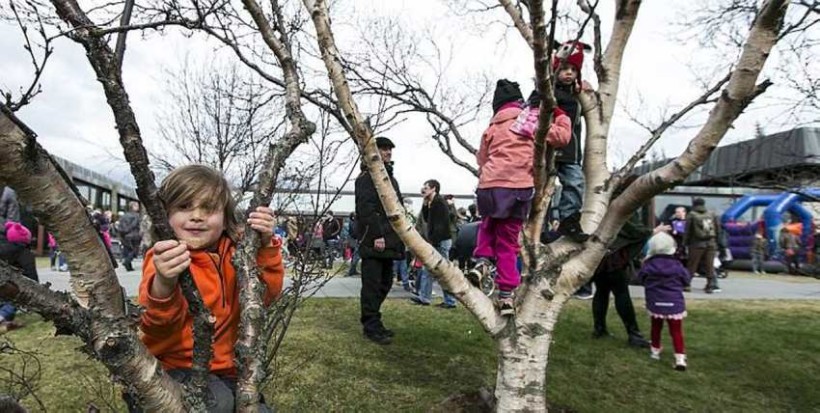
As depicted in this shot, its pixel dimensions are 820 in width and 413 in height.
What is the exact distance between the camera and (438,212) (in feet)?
23.6

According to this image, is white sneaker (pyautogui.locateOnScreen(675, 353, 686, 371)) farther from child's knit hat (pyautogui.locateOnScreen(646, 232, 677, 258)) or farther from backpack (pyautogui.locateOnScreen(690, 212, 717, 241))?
backpack (pyautogui.locateOnScreen(690, 212, 717, 241))

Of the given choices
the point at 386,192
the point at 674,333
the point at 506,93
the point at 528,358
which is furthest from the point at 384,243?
the point at 674,333

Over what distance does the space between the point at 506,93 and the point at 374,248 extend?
6.38 ft

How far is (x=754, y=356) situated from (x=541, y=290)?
407 cm

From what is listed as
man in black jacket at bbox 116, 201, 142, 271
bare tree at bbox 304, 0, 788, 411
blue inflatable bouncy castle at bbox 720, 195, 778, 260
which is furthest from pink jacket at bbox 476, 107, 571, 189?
blue inflatable bouncy castle at bbox 720, 195, 778, 260

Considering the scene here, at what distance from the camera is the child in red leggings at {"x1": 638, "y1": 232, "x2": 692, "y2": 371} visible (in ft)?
17.0

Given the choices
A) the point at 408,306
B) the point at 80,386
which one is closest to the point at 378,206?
the point at 408,306

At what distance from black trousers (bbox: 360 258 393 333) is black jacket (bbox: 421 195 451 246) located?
6.48 ft

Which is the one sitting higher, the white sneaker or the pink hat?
the pink hat

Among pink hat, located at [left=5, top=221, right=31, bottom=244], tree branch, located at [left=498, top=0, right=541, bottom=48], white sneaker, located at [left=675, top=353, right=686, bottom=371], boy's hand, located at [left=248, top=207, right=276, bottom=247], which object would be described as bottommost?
white sneaker, located at [left=675, top=353, right=686, bottom=371]

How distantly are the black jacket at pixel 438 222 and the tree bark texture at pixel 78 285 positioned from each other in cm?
596

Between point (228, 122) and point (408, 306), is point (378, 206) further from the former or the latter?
point (228, 122)

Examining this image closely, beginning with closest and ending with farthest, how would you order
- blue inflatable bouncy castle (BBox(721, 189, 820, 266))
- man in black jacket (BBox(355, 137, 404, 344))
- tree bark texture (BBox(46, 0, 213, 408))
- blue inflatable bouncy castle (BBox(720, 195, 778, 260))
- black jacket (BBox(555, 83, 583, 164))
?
1. tree bark texture (BBox(46, 0, 213, 408))
2. black jacket (BBox(555, 83, 583, 164))
3. man in black jacket (BBox(355, 137, 404, 344))
4. blue inflatable bouncy castle (BBox(721, 189, 820, 266))
5. blue inflatable bouncy castle (BBox(720, 195, 778, 260))

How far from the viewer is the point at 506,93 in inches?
164
